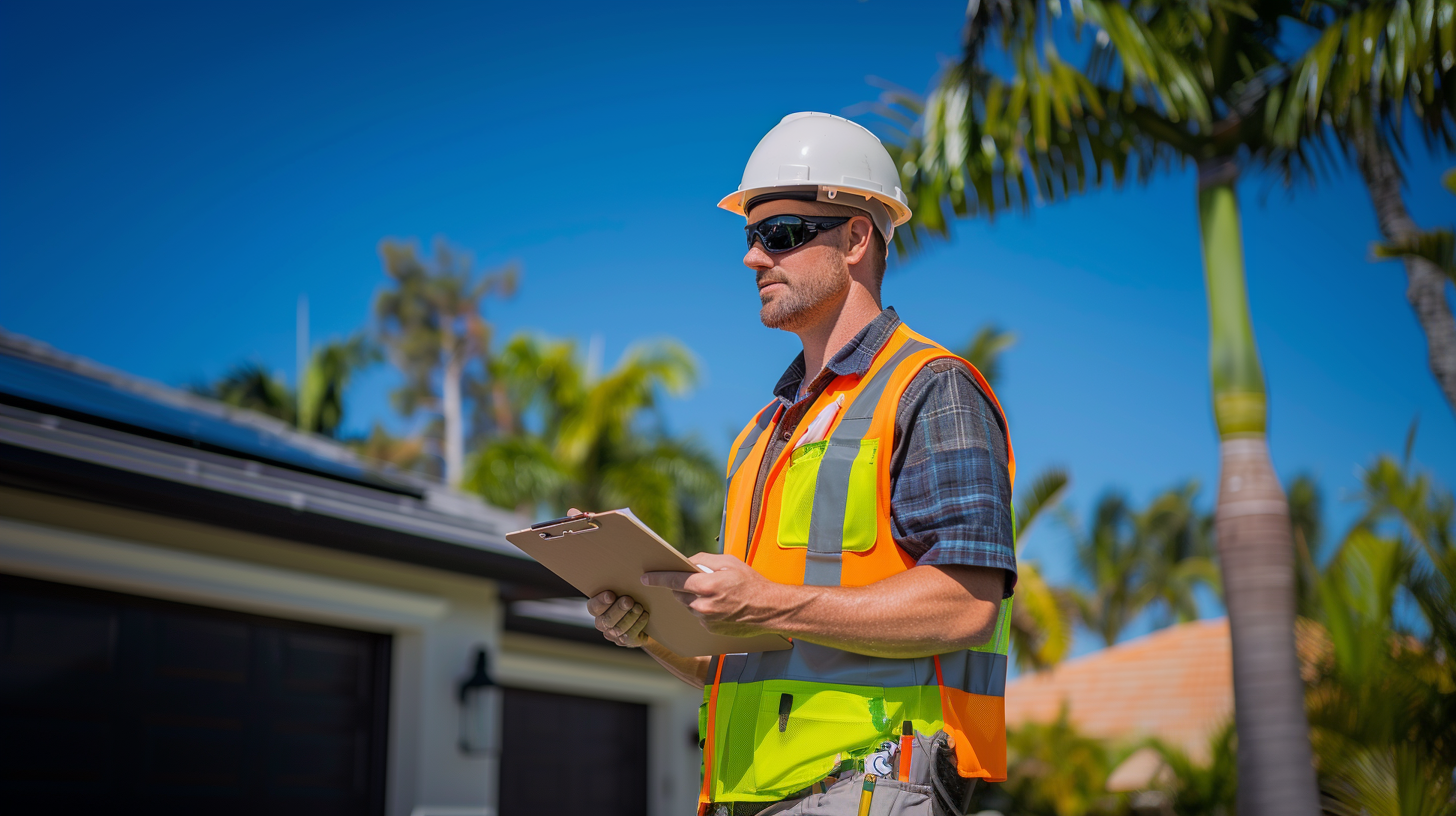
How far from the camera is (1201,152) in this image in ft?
31.4

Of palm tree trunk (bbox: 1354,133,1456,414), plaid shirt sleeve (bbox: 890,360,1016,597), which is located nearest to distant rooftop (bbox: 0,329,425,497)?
plaid shirt sleeve (bbox: 890,360,1016,597)

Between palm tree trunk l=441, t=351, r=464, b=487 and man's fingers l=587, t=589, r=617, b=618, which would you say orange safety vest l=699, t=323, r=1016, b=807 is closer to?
man's fingers l=587, t=589, r=617, b=618

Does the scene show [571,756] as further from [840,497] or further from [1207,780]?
[840,497]

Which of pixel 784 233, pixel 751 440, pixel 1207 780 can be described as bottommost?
pixel 1207 780

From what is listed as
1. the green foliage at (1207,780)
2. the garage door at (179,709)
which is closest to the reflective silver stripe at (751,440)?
the garage door at (179,709)

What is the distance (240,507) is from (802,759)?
231 inches

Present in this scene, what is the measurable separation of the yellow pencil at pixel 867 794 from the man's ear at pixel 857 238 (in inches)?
42.5

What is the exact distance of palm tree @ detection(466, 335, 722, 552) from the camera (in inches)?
739

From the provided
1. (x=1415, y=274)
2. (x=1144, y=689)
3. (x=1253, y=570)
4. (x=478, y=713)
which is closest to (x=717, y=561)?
(x=1253, y=570)

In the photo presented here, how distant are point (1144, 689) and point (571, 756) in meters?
13.9

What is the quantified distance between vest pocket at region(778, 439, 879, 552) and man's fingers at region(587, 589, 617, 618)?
347 millimetres

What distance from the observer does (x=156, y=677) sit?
24.8 feet

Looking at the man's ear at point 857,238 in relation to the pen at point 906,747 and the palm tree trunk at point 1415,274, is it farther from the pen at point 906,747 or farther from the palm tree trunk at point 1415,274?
the palm tree trunk at point 1415,274

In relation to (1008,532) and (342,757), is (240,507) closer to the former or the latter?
(342,757)
